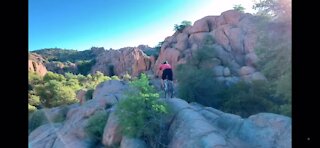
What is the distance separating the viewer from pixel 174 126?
1662 cm

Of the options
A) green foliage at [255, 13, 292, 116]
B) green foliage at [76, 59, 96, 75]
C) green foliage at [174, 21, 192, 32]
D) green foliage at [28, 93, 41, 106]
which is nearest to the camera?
green foliage at [255, 13, 292, 116]

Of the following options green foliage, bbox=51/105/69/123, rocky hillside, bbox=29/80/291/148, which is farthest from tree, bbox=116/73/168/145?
green foliage, bbox=51/105/69/123

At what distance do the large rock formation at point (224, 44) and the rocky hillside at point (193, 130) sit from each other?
1299cm

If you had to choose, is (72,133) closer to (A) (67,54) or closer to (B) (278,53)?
(B) (278,53)

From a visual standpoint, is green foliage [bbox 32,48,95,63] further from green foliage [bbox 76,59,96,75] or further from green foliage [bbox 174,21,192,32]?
green foliage [bbox 174,21,192,32]

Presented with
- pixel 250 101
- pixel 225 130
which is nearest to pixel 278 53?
pixel 225 130

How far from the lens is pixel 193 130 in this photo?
1479cm

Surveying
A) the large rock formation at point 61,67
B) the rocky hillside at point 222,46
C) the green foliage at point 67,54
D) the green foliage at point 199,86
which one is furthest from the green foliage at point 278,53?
the green foliage at point 67,54

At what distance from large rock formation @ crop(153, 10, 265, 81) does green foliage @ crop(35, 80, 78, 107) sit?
1023 cm

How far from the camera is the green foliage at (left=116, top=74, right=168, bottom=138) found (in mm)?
17125
